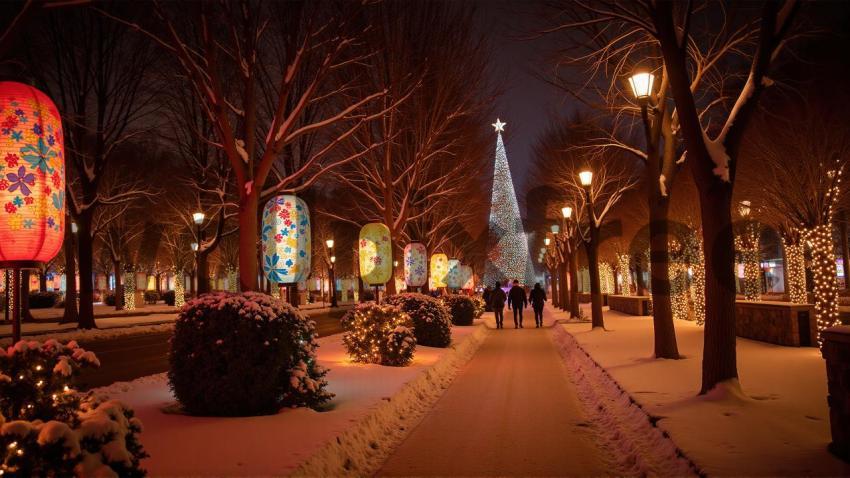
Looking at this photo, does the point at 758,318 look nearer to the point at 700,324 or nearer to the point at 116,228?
the point at 700,324

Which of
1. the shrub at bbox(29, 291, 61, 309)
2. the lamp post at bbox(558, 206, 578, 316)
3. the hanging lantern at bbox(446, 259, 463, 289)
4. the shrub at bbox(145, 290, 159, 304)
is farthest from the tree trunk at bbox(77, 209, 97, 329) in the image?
the shrub at bbox(145, 290, 159, 304)

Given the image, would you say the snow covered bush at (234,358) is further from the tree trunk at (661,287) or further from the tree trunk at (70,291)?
the tree trunk at (70,291)

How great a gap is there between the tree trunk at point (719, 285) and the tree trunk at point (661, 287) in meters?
4.84

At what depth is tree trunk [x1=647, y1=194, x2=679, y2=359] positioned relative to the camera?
1391cm

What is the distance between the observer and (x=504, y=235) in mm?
75438

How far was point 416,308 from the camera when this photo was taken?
18.3 metres

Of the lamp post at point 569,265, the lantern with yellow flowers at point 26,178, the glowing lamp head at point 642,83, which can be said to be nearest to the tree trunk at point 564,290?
the lamp post at point 569,265

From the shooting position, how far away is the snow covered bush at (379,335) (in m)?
13.9

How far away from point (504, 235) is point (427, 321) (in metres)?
58.1

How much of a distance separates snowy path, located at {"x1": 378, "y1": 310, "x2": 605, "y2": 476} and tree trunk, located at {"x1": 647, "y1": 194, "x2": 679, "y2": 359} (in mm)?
2202

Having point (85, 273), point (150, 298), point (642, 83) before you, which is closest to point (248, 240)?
point (642, 83)

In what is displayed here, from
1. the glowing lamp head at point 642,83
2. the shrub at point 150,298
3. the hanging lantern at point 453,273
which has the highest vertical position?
the glowing lamp head at point 642,83

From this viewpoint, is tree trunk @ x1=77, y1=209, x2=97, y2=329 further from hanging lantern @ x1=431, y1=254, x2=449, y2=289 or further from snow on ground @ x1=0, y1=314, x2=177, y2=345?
hanging lantern @ x1=431, y1=254, x2=449, y2=289

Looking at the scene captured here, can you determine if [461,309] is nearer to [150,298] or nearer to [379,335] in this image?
[379,335]
